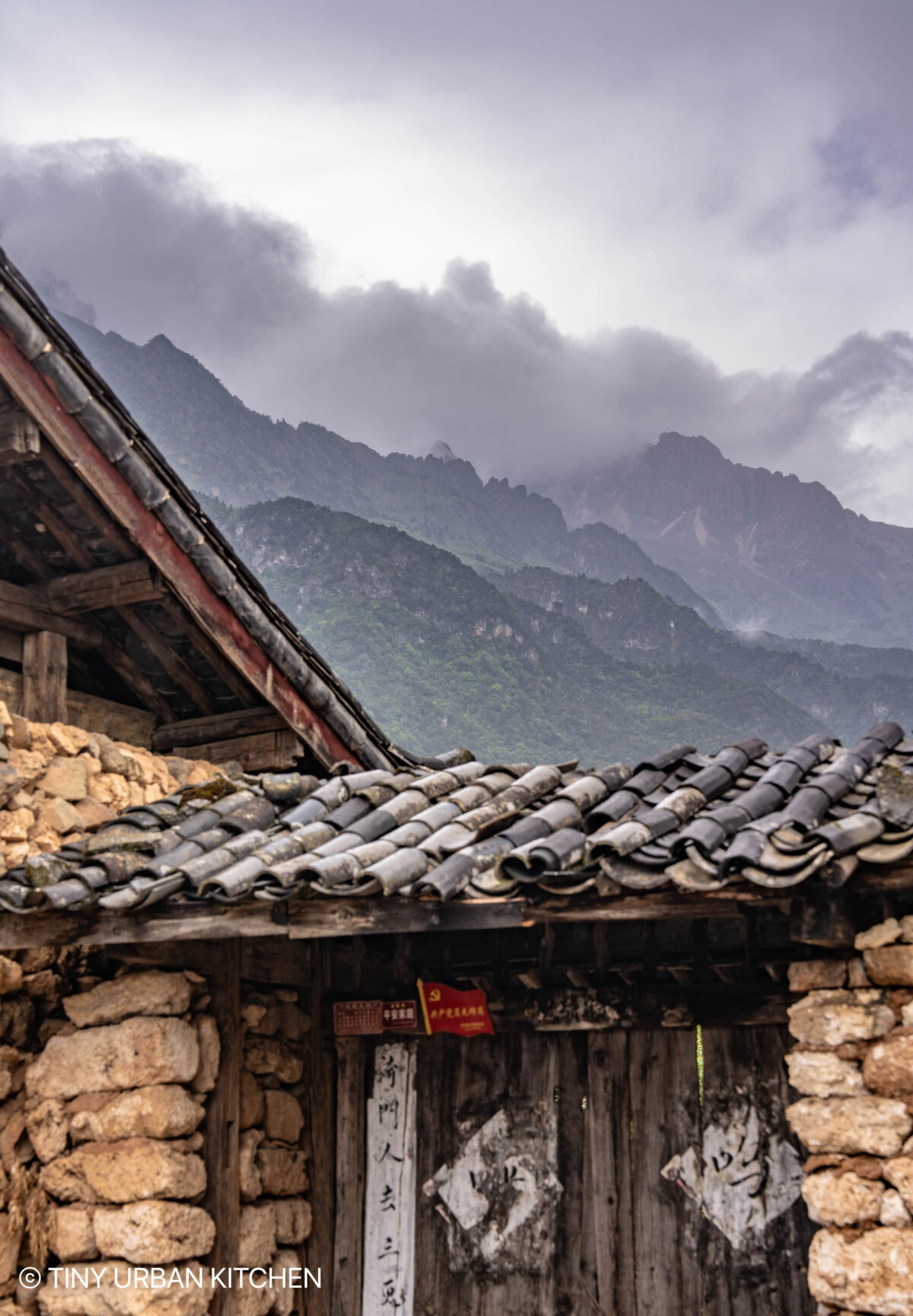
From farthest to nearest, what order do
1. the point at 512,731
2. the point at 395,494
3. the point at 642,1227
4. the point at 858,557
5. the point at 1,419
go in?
the point at 858,557 → the point at 395,494 → the point at 512,731 → the point at 1,419 → the point at 642,1227

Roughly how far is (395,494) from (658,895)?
243ft

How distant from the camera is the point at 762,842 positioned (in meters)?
4.50

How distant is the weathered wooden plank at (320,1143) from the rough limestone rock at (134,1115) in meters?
1.07

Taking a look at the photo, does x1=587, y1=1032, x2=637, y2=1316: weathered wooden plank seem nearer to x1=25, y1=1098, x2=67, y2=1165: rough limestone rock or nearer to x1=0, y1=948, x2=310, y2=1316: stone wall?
x1=0, y1=948, x2=310, y2=1316: stone wall

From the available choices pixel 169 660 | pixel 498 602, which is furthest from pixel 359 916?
pixel 498 602

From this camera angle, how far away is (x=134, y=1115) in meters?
5.63

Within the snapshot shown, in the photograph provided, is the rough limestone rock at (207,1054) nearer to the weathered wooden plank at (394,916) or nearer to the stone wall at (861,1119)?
the weathered wooden plank at (394,916)

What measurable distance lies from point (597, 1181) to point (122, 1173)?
2.34m

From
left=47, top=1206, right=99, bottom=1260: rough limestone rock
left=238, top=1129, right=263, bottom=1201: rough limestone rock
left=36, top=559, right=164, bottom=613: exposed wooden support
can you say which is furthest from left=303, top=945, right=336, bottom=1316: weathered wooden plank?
left=36, top=559, right=164, bottom=613: exposed wooden support

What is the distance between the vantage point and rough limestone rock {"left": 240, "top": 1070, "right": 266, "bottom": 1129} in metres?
6.18

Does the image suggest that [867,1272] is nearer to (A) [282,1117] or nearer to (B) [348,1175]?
(B) [348,1175]

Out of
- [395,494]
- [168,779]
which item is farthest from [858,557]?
[168,779]

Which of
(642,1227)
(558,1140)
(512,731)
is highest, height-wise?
(512,731)

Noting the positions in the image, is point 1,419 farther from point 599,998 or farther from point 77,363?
point 599,998
